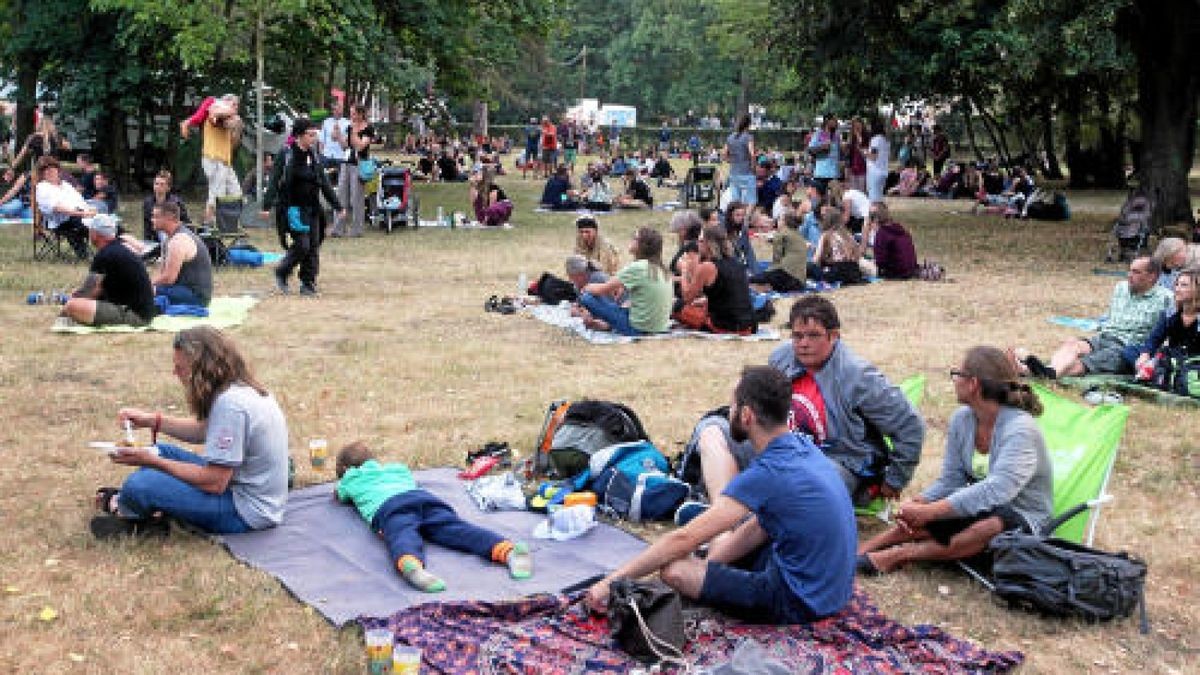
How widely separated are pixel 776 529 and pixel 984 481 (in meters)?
1.22

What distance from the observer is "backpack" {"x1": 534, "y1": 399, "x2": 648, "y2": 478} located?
→ 6.70m

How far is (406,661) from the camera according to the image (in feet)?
14.0

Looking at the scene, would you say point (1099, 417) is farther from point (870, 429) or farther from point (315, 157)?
point (315, 157)

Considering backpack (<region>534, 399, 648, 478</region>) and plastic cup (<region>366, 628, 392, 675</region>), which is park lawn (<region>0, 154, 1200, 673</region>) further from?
backpack (<region>534, 399, 648, 478</region>)

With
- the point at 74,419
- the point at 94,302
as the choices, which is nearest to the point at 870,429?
the point at 74,419

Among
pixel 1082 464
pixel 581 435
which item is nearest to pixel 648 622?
pixel 581 435

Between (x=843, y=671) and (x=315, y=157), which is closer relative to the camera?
(x=843, y=671)

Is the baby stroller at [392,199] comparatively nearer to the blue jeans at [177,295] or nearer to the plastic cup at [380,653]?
the blue jeans at [177,295]

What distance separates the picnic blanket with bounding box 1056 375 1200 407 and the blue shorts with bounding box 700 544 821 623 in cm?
491

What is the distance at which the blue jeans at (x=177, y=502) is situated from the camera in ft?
18.6

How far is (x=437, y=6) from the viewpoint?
23203 mm

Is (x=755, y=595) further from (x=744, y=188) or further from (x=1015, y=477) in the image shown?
(x=744, y=188)

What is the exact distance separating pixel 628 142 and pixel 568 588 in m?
53.5

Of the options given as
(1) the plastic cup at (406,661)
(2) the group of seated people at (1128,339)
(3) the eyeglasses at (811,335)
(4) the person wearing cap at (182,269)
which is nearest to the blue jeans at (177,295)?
(4) the person wearing cap at (182,269)
